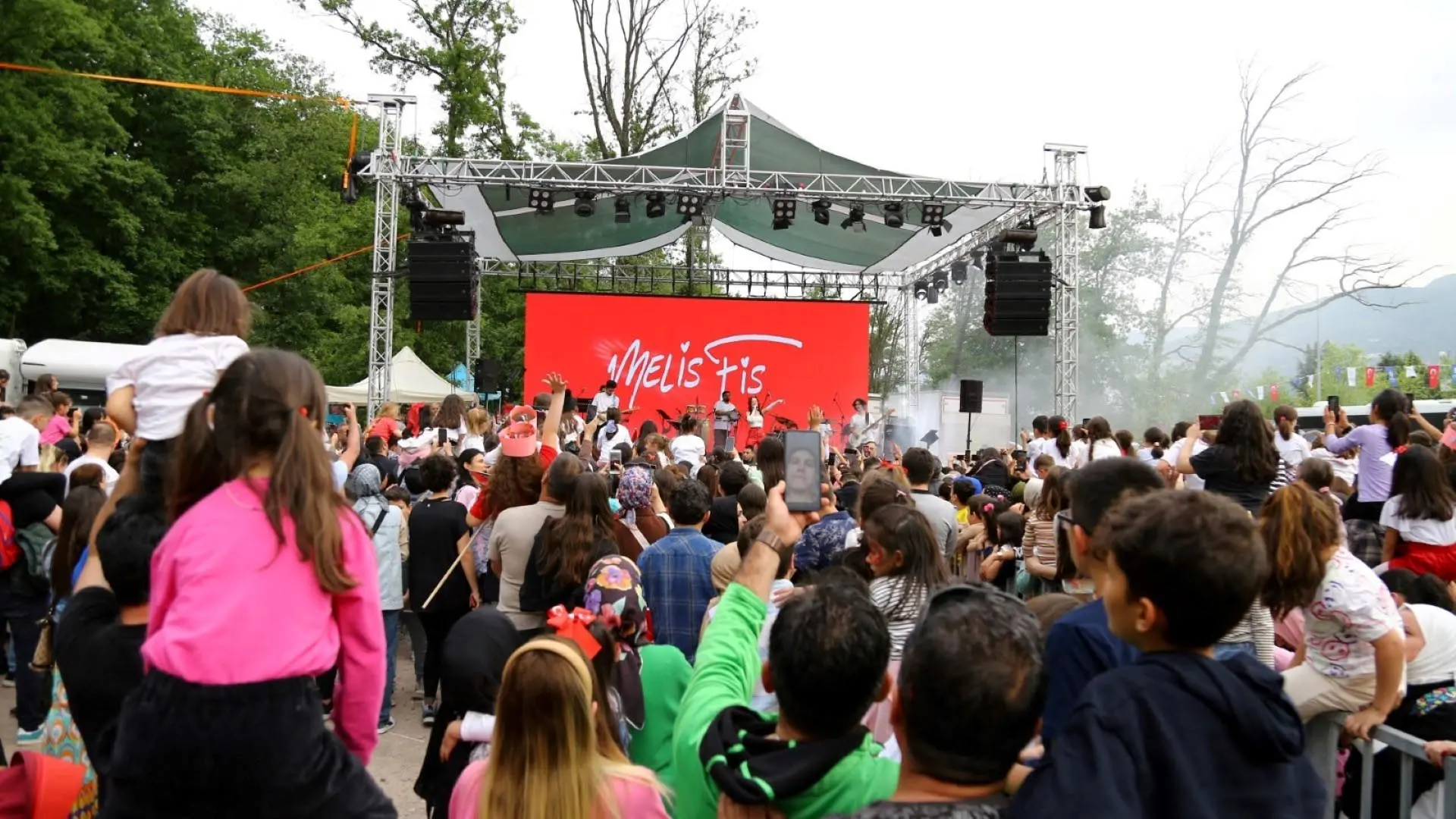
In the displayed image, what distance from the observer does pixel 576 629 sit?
2.48m

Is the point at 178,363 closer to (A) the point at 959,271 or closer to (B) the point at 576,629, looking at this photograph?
(B) the point at 576,629

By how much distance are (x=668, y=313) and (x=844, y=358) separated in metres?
3.50

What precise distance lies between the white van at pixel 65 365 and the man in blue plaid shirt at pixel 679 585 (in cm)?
1856

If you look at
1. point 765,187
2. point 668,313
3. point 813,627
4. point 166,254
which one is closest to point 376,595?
point 813,627

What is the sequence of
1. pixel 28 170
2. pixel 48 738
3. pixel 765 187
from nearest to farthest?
pixel 48 738 < pixel 765 187 < pixel 28 170

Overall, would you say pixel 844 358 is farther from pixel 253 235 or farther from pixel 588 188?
pixel 253 235

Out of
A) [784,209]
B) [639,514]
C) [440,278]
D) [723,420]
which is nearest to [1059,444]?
[639,514]

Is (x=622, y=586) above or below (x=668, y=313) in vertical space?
below

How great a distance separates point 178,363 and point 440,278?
481 inches

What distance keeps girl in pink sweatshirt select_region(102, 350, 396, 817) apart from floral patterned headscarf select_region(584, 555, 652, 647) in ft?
3.96

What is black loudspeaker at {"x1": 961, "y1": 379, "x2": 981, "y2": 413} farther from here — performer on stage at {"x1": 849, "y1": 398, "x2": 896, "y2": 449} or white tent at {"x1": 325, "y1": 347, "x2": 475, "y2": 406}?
white tent at {"x1": 325, "y1": 347, "x2": 475, "y2": 406}

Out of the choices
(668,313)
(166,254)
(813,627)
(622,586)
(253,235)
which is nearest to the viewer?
(813,627)

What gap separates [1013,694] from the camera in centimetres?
161

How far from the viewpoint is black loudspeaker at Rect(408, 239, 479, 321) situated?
572 inches
